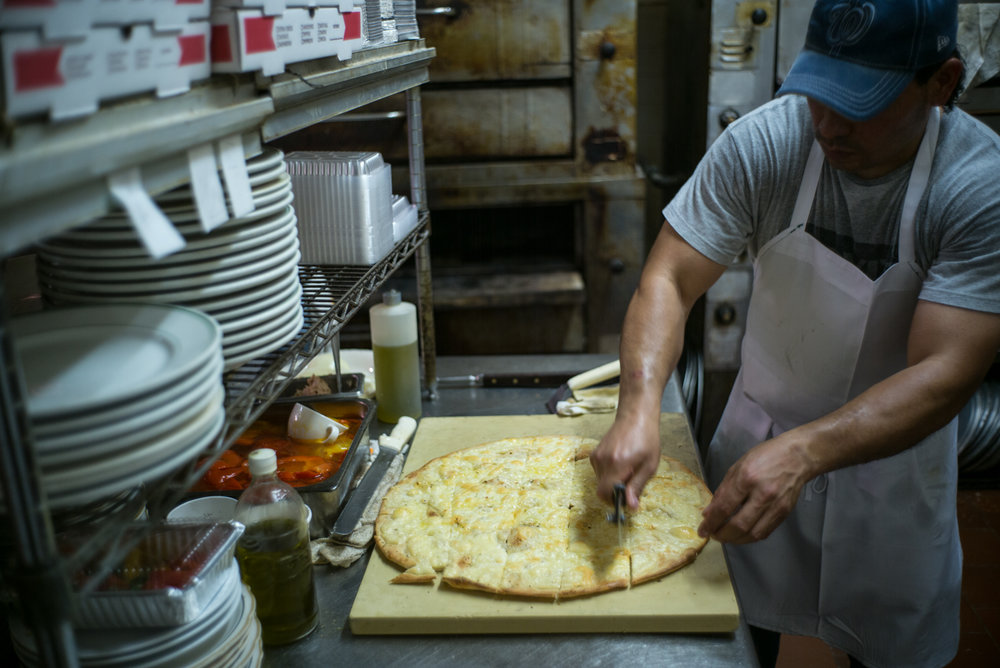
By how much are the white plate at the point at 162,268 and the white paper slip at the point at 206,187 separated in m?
0.08

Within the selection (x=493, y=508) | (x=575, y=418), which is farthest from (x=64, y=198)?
(x=575, y=418)

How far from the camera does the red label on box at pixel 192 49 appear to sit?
3.11 ft


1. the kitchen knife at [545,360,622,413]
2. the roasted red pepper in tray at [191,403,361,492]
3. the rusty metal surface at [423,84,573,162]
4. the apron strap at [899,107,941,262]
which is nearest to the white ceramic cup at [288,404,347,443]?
the roasted red pepper in tray at [191,403,361,492]

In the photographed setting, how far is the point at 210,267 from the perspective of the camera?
110cm

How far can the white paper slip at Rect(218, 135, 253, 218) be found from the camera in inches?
41.7

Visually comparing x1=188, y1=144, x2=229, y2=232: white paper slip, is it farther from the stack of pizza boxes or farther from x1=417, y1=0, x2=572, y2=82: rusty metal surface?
x1=417, y1=0, x2=572, y2=82: rusty metal surface

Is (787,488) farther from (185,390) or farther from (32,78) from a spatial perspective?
(32,78)

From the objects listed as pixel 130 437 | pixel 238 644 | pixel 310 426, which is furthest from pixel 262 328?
pixel 310 426

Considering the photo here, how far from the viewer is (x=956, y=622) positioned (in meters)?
2.11

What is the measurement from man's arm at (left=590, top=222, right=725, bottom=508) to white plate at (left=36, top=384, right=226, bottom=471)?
95 centimetres

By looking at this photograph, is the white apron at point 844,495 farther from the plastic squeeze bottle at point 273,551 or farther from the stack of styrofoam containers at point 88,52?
the stack of styrofoam containers at point 88,52

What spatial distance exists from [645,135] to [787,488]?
337 centimetres

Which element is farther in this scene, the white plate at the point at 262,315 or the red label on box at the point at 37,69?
the white plate at the point at 262,315

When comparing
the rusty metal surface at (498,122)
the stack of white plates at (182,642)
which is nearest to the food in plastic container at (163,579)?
the stack of white plates at (182,642)
